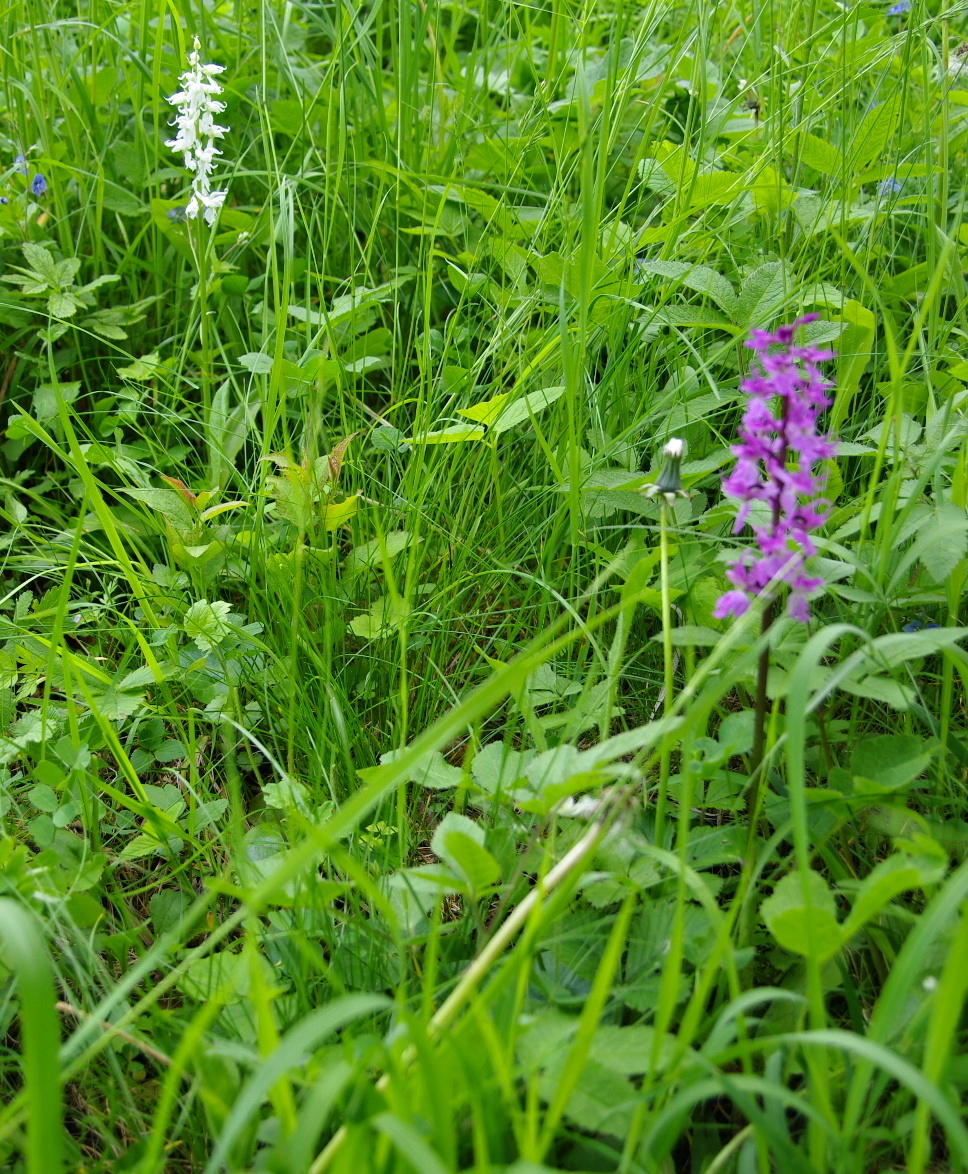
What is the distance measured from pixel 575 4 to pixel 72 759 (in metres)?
2.54

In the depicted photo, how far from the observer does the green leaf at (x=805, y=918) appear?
104 cm

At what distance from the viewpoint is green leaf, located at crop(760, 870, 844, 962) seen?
40.8 inches

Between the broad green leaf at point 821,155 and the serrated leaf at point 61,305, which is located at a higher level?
the broad green leaf at point 821,155

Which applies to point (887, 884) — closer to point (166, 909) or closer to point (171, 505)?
point (166, 909)

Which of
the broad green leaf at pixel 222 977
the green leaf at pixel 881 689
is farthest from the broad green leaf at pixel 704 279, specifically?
the broad green leaf at pixel 222 977

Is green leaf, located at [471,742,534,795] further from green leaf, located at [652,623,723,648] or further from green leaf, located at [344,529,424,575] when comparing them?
green leaf, located at [344,529,424,575]

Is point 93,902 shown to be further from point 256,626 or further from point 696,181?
point 696,181

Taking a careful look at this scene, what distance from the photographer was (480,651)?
1631 millimetres

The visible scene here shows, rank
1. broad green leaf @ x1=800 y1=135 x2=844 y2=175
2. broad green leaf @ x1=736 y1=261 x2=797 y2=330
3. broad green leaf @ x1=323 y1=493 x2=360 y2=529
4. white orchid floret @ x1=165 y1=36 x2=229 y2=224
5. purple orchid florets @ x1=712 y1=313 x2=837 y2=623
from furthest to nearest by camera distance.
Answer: white orchid floret @ x1=165 y1=36 x2=229 y2=224 < broad green leaf @ x1=800 y1=135 x2=844 y2=175 < broad green leaf @ x1=323 y1=493 x2=360 y2=529 < broad green leaf @ x1=736 y1=261 x2=797 y2=330 < purple orchid florets @ x1=712 y1=313 x2=837 y2=623

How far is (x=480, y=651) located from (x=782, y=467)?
0.63 metres

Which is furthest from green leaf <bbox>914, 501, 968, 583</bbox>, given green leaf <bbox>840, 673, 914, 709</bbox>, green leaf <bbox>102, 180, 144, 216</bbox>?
green leaf <bbox>102, 180, 144, 216</bbox>

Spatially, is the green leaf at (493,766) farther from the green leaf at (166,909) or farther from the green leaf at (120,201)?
the green leaf at (120,201)

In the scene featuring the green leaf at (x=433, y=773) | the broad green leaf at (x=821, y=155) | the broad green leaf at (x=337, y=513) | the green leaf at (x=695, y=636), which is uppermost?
the broad green leaf at (x=821, y=155)

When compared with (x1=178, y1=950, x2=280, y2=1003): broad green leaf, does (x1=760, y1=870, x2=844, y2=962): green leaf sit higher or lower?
higher
